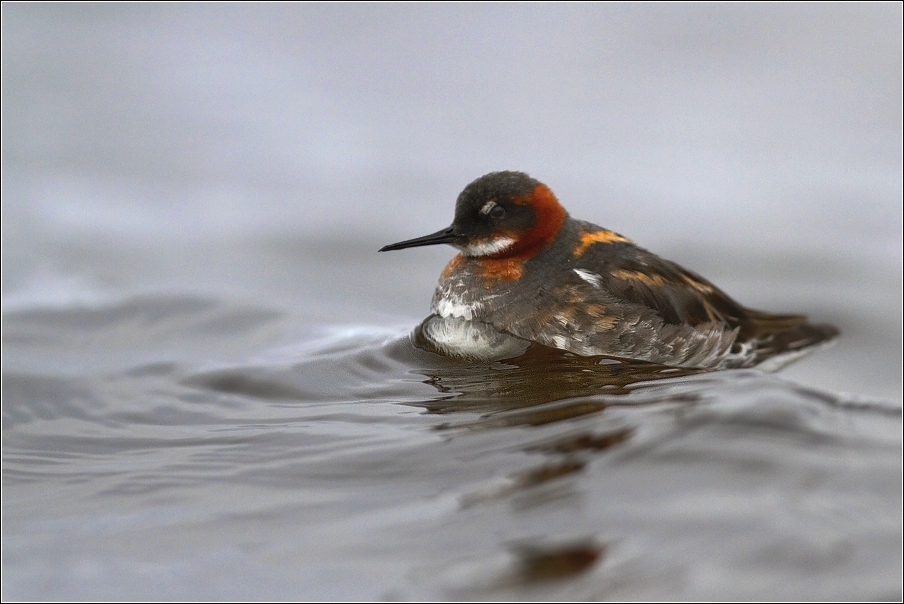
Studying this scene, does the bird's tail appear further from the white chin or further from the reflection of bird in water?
the white chin

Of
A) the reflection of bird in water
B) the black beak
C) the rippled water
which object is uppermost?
the black beak

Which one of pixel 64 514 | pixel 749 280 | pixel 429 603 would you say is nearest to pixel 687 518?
pixel 429 603

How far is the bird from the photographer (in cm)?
647

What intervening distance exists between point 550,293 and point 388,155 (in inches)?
199

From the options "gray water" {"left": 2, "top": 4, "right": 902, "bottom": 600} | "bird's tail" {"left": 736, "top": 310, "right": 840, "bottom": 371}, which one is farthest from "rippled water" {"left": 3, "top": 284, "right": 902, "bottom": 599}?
"bird's tail" {"left": 736, "top": 310, "right": 840, "bottom": 371}

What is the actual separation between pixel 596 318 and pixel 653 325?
39 centimetres

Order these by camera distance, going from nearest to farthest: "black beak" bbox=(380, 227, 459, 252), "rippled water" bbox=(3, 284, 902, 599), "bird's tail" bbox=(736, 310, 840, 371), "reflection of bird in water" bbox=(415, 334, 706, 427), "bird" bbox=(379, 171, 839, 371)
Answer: "rippled water" bbox=(3, 284, 902, 599)
"reflection of bird in water" bbox=(415, 334, 706, 427)
"bird" bbox=(379, 171, 839, 371)
"black beak" bbox=(380, 227, 459, 252)
"bird's tail" bbox=(736, 310, 840, 371)

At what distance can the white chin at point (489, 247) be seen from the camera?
6.73 meters

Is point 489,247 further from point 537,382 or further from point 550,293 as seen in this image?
point 537,382

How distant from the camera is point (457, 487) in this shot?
4188 millimetres

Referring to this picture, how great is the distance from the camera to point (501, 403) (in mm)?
5309

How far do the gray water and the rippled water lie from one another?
0.02m

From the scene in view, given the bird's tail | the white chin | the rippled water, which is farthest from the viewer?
the bird's tail

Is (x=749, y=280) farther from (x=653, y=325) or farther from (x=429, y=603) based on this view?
(x=429, y=603)
